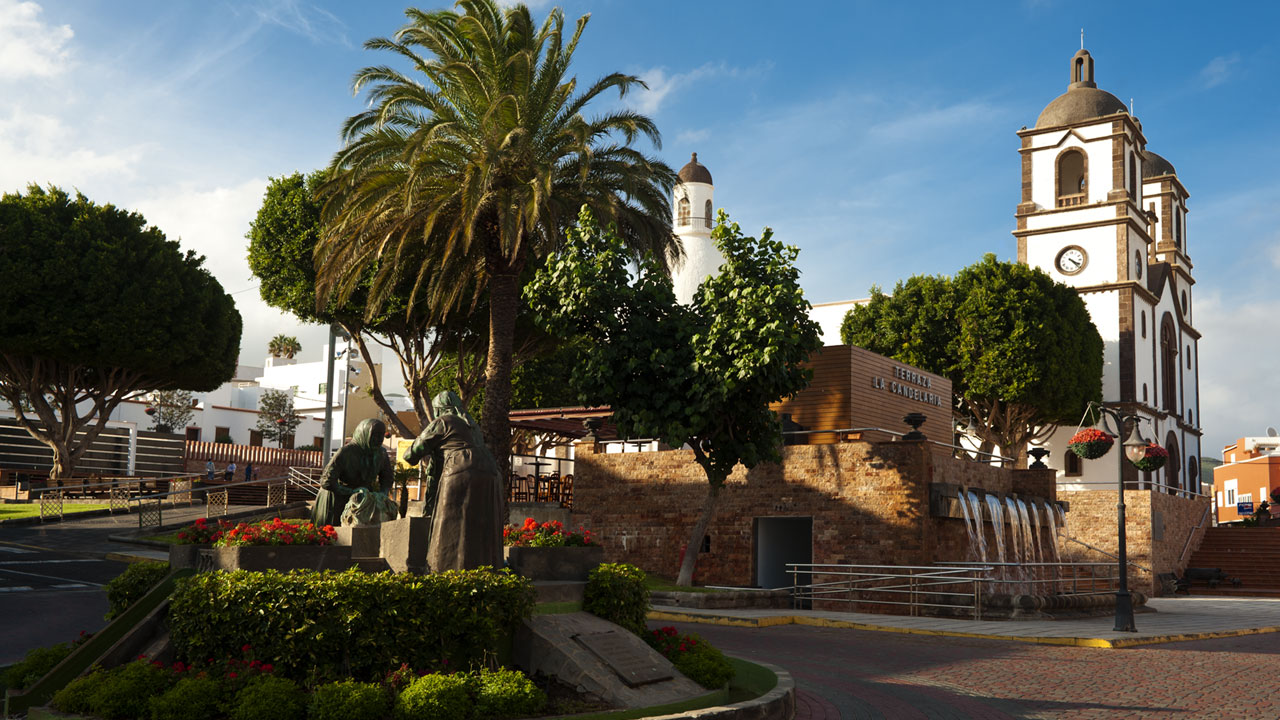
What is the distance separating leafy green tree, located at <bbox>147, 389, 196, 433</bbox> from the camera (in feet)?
193

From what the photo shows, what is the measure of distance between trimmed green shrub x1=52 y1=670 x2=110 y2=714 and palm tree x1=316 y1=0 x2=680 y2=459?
1284 cm

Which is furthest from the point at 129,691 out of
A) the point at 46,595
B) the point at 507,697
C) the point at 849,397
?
the point at 849,397

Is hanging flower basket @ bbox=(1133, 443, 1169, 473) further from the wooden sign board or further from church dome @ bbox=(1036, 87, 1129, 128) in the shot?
church dome @ bbox=(1036, 87, 1129, 128)

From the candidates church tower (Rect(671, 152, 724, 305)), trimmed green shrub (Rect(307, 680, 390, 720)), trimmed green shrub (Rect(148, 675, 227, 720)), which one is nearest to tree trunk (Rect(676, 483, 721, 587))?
trimmed green shrub (Rect(307, 680, 390, 720))

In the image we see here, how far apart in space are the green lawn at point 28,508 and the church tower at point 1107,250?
40681 mm

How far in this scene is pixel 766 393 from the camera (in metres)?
21.1

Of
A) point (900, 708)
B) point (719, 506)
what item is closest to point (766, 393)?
point (719, 506)

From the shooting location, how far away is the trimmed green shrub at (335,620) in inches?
323

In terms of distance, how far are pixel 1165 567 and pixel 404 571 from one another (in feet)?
108

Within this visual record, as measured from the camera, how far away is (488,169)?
19953mm

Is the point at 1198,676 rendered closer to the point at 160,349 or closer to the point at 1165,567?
the point at 1165,567

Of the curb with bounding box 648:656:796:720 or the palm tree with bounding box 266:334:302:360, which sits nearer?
the curb with bounding box 648:656:796:720

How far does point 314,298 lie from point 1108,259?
39.0 m

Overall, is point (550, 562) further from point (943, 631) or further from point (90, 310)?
point (90, 310)
